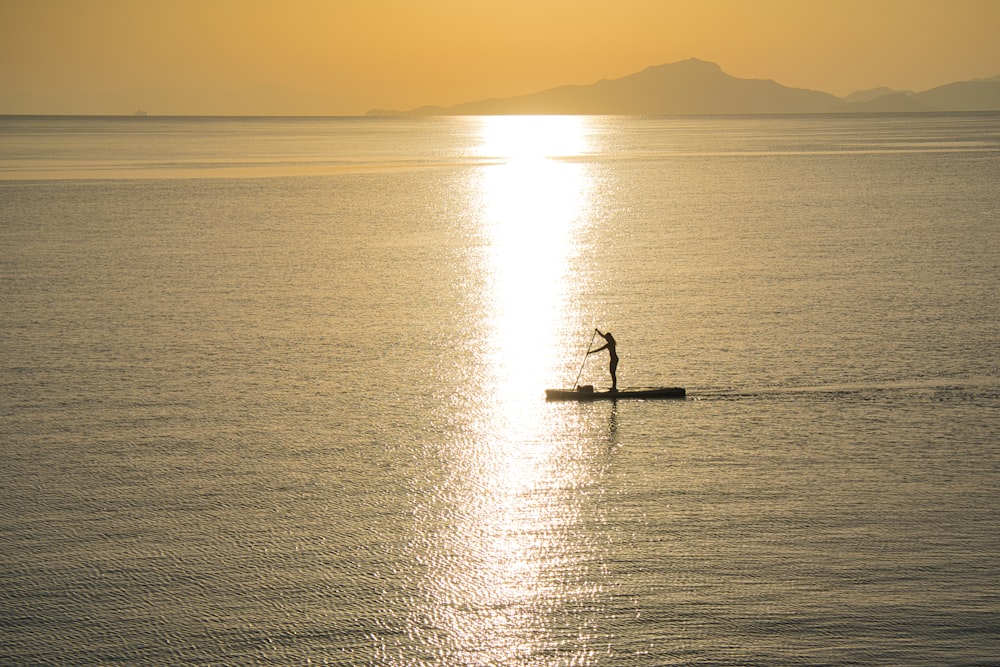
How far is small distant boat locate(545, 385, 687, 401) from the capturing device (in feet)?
97.2

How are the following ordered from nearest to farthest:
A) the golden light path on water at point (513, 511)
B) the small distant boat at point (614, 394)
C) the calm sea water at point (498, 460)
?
the golden light path on water at point (513, 511) → the calm sea water at point (498, 460) → the small distant boat at point (614, 394)

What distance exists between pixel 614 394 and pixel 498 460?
566 cm

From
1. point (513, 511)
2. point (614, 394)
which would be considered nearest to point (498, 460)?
point (513, 511)

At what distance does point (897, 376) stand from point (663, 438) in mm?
9289

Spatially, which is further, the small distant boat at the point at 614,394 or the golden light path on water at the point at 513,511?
the small distant boat at the point at 614,394

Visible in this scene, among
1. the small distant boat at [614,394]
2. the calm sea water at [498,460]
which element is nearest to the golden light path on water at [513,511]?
the calm sea water at [498,460]

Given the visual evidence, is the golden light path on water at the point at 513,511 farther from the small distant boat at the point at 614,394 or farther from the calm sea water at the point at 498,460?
the small distant boat at the point at 614,394

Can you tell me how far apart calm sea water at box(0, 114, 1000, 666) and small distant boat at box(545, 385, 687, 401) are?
1.10ft

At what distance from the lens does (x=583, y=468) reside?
24.5 m

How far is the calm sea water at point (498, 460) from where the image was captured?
17266 mm

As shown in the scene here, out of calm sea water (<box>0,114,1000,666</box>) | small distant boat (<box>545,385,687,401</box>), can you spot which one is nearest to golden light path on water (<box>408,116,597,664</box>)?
calm sea water (<box>0,114,1000,666</box>)

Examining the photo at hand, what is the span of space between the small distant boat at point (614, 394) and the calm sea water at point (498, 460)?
1.10 feet

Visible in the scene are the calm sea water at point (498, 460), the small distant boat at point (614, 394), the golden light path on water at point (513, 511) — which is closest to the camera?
the golden light path on water at point (513, 511)

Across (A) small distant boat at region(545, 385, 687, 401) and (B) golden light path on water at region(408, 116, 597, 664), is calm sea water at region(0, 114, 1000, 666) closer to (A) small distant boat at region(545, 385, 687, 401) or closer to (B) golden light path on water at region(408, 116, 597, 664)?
(B) golden light path on water at region(408, 116, 597, 664)
